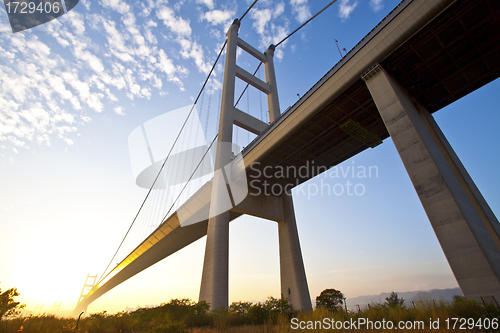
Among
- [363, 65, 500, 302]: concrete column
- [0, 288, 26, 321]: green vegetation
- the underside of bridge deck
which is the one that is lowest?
[0, 288, 26, 321]: green vegetation

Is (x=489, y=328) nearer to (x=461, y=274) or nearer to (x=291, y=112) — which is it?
(x=461, y=274)

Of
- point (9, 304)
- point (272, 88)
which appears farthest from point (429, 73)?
point (9, 304)

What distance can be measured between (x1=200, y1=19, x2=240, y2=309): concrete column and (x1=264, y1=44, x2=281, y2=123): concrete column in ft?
19.3

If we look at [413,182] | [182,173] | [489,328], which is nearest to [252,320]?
[489,328]

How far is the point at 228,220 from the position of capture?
21391 millimetres

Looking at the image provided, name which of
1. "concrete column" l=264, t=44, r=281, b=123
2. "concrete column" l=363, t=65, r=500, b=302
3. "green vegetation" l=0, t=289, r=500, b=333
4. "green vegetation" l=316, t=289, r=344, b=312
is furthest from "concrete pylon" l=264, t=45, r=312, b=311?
"concrete column" l=363, t=65, r=500, b=302

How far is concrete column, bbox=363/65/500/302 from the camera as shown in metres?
8.20

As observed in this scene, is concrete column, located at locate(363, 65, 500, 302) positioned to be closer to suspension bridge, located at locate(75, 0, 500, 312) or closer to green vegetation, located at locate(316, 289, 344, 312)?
suspension bridge, located at locate(75, 0, 500, 312)

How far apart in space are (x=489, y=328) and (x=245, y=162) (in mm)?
17720

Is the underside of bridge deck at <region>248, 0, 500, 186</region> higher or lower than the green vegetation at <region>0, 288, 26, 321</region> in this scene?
higher

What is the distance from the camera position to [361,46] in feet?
43.8

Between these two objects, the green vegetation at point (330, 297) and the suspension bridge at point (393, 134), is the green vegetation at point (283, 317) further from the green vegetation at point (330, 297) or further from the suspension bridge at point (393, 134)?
the green vegetation at point (330, 297)

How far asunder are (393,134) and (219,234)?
14957 millimetres

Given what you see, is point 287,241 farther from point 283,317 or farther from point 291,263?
point 283,317
